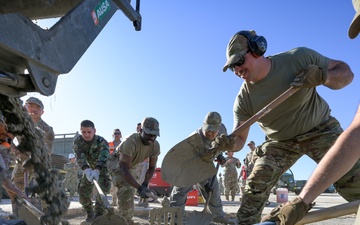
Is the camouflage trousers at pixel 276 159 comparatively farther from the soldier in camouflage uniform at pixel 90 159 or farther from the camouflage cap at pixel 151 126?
the soldier in camouflage uniform at pixel 90 159

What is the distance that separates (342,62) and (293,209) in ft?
6.82

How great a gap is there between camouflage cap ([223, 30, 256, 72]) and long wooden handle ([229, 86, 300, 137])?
0.47 meters

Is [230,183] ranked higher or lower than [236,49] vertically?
lower

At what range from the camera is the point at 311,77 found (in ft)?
10.5

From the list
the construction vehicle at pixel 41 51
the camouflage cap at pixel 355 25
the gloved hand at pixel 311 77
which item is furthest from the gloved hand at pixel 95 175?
the camouflage cap at pixel 355 25

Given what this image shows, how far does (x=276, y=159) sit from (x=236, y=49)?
3.22 feet

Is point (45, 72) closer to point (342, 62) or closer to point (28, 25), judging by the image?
point (28, 25)

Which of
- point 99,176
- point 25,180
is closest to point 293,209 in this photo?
point 99,176

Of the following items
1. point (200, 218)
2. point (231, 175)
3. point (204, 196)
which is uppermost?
point (231, 175)

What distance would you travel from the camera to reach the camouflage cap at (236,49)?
337 cm

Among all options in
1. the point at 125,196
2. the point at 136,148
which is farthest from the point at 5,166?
the point at 136,148

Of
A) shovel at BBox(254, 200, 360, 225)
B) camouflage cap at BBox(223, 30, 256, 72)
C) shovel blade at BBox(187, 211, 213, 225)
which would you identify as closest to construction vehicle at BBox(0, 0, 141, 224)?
camouflage cap at BBox(223, 30, 256, 72)

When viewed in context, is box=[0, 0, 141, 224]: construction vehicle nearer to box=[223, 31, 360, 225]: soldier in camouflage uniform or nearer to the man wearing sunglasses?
box=[223, 31, 360, 225]: soldier in camouflage uniform

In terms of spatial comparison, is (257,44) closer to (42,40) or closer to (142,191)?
(42,40)
